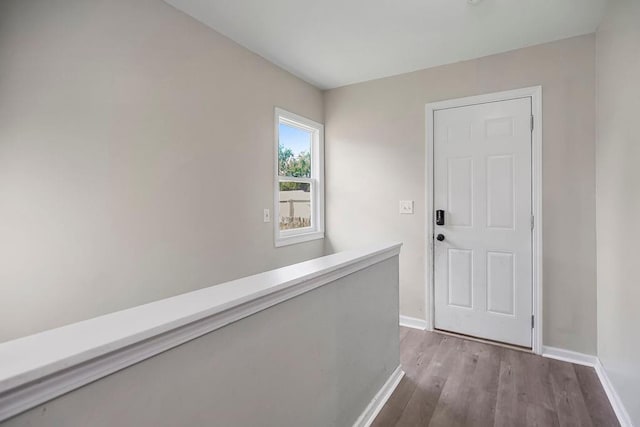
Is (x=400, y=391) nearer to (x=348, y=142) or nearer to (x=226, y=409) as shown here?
(x=226, y=409)

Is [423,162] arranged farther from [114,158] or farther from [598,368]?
[114,158]

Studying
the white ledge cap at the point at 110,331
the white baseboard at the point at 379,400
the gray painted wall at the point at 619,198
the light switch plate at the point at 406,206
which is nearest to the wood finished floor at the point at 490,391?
the white baseboard at the point at 379,400

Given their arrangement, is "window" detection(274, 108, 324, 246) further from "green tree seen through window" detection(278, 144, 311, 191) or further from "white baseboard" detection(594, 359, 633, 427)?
"white baseboard" detection(594, 359, 633, 427)

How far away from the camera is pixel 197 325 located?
0.86 metres

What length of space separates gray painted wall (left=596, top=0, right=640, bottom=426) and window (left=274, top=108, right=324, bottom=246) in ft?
7.86

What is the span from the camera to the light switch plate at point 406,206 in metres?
3.15

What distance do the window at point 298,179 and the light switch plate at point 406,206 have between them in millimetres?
910

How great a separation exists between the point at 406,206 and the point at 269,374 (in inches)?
93.3

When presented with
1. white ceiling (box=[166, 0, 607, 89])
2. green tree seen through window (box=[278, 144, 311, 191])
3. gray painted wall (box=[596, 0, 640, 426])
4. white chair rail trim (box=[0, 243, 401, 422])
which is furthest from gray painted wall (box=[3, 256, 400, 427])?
white ceiling (box=[166, 0, 607, 89])

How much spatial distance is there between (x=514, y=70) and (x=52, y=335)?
3.30 meters

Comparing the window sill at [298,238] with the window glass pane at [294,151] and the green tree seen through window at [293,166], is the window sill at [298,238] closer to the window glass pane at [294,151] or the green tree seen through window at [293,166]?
the green tree seen through window at [293,166]

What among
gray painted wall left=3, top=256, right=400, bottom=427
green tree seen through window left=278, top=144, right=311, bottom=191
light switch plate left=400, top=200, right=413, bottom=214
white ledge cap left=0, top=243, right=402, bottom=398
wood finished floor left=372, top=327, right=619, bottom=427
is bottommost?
wood finished floor left=372, top=327, right=619, bottom=427

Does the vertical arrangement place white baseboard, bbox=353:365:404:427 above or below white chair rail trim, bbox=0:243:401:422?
below

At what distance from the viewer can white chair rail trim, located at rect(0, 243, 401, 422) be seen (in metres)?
0.56
